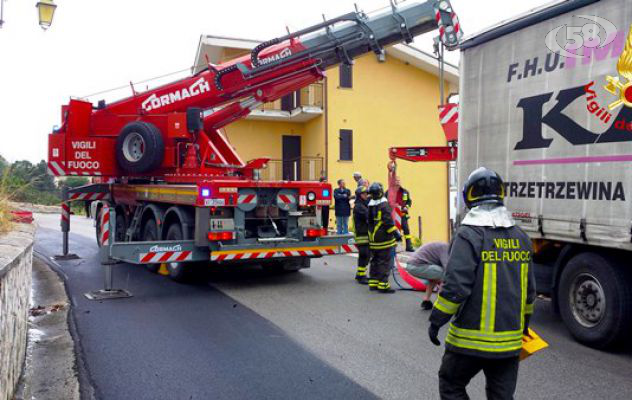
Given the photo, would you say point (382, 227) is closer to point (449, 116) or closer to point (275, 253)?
point (275, 253)

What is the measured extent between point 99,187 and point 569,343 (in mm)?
9587

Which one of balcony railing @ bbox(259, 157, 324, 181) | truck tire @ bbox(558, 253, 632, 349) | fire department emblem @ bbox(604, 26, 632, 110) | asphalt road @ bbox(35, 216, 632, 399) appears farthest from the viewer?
balcony railing @ bbox(259, 157, 324, 181)

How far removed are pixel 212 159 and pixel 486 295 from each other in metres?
8.00

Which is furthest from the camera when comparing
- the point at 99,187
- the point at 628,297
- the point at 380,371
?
the point at 99,187

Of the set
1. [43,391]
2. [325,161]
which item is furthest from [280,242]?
[325,161]

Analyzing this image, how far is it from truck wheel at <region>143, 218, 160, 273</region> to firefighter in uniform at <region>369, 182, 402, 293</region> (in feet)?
12.8

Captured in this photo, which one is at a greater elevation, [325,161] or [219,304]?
[325,161]

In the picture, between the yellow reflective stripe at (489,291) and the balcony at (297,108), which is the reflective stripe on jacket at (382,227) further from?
the balcony at (297,108)

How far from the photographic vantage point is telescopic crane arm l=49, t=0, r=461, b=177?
9.44 m

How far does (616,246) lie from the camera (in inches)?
211

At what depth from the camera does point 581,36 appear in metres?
5.81

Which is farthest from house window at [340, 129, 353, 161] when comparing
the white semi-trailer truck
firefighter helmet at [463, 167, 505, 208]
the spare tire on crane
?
firefighter helmet at [463, 167, 505, 208]

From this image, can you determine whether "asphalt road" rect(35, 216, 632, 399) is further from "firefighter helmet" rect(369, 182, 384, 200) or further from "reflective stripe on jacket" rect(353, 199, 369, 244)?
"firefighter helmet" rect(369, 182, 384, 200)

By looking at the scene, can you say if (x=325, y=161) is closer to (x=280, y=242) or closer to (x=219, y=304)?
(x=280, y=242)
